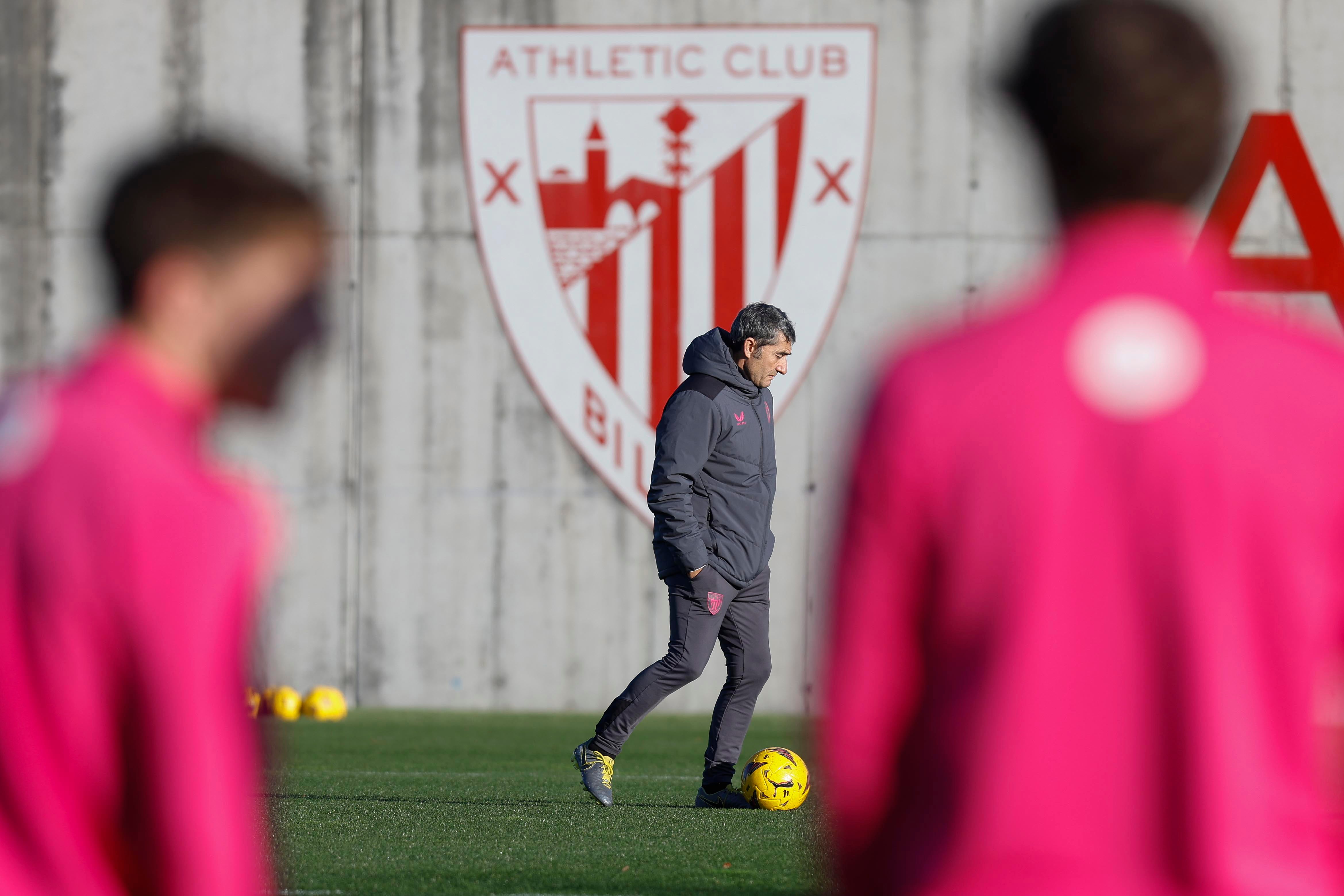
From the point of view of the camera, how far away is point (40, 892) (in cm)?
166

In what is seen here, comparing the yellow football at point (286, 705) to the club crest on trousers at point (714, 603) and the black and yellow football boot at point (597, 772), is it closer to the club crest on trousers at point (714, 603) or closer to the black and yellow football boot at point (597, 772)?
the black and yellow football boot at point (597, 772)

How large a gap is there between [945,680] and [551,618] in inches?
547

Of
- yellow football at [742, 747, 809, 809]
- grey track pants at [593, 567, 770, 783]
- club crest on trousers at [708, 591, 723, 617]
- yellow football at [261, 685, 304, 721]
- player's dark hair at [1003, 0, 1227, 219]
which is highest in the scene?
player's dark hair at [1003, 0, 1227, 219]

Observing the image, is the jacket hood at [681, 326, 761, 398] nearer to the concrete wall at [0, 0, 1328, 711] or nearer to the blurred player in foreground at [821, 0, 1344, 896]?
the blurred player in foreground at [821, 0, 1344, 896]

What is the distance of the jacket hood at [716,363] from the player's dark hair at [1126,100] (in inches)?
259

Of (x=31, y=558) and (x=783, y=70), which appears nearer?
(x=31, y=558)

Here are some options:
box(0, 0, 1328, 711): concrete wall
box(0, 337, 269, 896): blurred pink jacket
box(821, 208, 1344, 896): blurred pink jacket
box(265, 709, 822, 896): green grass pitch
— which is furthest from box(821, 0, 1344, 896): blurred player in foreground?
box(0, 0, 1328, 711): concrete wall

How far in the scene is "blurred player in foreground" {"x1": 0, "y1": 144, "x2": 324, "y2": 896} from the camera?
157 centimetres

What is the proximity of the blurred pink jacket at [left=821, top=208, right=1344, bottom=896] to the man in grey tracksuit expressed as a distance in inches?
253

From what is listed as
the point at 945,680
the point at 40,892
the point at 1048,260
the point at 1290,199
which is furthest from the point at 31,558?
the point at 1290,199

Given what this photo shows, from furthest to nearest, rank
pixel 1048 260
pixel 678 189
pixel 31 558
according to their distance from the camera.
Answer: pixel 678 189, pixel 1048 260, pixel 31 558

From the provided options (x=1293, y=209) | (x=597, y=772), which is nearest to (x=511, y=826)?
(x=597, y=772)

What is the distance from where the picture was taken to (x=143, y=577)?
156 cm

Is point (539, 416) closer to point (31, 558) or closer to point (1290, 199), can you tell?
point (1290, 199)
